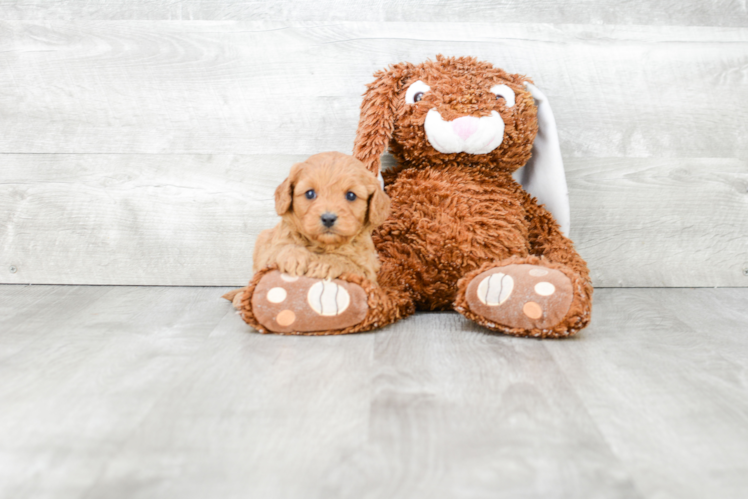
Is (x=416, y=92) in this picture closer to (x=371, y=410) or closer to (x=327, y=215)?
(x=327, y=215)

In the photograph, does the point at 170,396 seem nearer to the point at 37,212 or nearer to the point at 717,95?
the point at 37,212

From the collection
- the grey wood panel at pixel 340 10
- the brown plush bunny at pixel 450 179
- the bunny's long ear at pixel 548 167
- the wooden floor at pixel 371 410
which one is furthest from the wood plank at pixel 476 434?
the grey wood panel at pixel 340 10

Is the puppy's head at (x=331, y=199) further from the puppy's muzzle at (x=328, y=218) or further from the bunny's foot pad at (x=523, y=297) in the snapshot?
the bunny's foot pad at (x=523, y=297)

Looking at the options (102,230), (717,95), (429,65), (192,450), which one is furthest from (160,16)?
(717,95)

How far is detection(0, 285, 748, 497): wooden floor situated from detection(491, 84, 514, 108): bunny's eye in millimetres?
385

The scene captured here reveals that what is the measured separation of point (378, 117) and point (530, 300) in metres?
0.41

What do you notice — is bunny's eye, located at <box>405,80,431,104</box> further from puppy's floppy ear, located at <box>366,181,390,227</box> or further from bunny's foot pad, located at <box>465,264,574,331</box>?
bunny's foot pad, located at <box>465,264,574,331</box>

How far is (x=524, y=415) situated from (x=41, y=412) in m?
0.52

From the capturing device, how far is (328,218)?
905 millimetres

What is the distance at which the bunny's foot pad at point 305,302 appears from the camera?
3.03ft

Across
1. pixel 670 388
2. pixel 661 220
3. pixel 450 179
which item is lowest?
pixel 670 388

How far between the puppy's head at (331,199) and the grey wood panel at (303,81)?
1.23 feet

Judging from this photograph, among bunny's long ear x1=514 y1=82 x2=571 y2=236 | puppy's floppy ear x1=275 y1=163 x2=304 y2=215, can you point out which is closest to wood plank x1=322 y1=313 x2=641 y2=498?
puppy's floppy ear x1=275 y1=163 x2=304 y2=215

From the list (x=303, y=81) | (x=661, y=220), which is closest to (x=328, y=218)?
(x=303, y=81)
